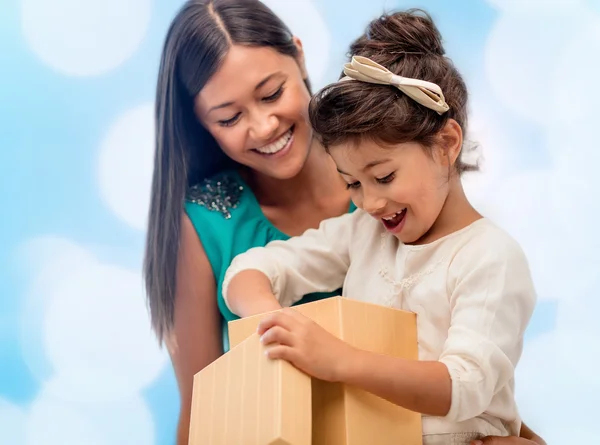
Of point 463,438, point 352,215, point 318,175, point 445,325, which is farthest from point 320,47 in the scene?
point 463,438

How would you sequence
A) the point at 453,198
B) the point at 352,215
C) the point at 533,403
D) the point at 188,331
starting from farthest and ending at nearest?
the point at 533,403 → the point at 188,331 → the point at 352,215 → the point at 453,198

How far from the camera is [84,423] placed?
217 centimetres

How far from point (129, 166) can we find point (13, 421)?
2.49ft

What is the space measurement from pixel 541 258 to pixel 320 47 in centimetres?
86

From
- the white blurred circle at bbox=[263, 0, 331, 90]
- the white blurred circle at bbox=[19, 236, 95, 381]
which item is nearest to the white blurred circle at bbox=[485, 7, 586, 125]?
the white blurred circle at bbox=[263, 0, 331, 90]

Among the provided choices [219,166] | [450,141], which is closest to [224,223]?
[219,166]

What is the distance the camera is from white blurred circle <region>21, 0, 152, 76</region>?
2.21m

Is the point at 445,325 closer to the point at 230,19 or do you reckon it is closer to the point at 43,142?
the point at 230,19

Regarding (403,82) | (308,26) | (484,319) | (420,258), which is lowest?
(484,319)

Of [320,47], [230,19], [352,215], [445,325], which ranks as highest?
[320,47]

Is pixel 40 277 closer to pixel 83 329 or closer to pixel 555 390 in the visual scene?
pixel 83 329

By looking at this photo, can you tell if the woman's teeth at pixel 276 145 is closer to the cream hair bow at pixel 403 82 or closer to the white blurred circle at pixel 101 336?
the cream hair bow at pixel 403 82

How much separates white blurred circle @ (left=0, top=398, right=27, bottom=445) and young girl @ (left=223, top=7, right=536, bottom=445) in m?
0.93

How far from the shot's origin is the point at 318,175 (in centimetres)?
199
